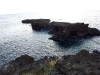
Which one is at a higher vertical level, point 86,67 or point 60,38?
point 86,67

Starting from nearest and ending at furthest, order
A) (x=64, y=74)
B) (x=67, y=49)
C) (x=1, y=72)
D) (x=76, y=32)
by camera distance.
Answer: (x=64, y=74), (x=1, y=72), (x=67, y=49), (x=76, y=32)

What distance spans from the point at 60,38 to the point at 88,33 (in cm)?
2006

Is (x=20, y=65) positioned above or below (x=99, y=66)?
below

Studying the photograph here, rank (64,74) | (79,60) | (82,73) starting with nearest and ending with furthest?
(82,73)
(64,74)
(79,60)

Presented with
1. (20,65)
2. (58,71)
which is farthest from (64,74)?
(20,65)

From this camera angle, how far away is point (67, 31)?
301 feet

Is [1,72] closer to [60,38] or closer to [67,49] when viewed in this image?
[67,49]

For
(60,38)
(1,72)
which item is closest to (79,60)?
(1,72)

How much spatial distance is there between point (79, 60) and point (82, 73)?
6.10 m

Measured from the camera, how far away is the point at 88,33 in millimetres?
93625

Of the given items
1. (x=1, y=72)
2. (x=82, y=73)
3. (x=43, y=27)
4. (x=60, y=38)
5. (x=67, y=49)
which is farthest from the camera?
(x=43, y=27)

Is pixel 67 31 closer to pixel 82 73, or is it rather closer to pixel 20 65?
pixel 20 65

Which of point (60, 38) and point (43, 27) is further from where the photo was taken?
point (43, 27)

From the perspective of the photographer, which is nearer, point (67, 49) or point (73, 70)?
point (73, 70)
